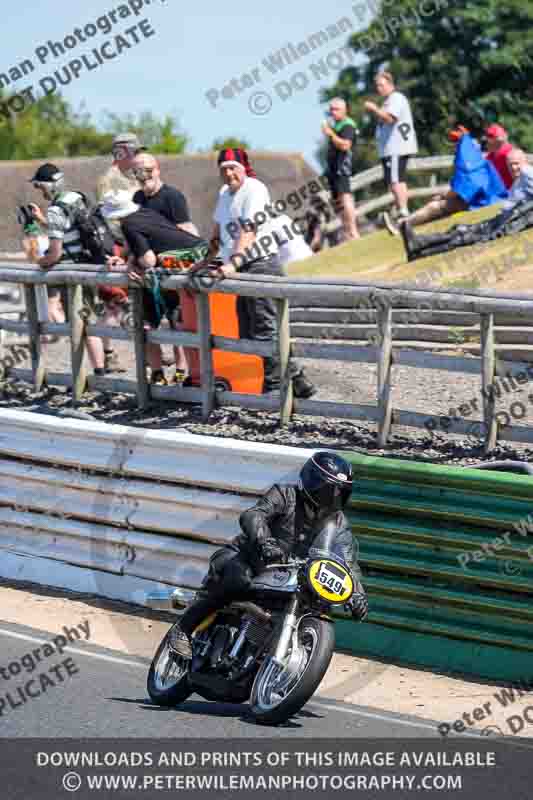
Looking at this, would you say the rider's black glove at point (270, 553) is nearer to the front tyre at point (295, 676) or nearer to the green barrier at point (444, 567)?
the front tyre at point (295, 676)

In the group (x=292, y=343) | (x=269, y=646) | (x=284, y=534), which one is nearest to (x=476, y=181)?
(x=292, y=343)

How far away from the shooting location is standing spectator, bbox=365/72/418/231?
58.3 feet

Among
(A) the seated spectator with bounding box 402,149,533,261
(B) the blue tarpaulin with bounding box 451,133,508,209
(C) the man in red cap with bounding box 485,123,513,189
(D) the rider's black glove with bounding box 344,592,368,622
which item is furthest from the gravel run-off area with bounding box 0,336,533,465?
(B) the blue tarpaulin with bounding box 451,133,508,209

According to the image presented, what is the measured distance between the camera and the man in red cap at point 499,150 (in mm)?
17344

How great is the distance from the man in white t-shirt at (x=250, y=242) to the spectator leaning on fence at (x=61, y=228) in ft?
5.35

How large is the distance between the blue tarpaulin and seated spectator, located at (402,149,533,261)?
0.84 meters

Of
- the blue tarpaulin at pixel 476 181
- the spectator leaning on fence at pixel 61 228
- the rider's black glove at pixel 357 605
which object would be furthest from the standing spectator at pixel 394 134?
the rider's black glove at pixel 357 605

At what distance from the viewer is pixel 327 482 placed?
802cm

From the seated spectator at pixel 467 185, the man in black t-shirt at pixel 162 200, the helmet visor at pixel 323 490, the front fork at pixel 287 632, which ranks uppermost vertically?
the man in black t-shirt at pixel 162 200

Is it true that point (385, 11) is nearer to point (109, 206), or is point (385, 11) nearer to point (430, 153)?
point (430, 153)

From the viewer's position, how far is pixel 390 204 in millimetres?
26844

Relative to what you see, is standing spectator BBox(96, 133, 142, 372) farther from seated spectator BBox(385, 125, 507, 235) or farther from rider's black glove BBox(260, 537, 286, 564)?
rider's black glove BBox(260, 537, 286, 564)
